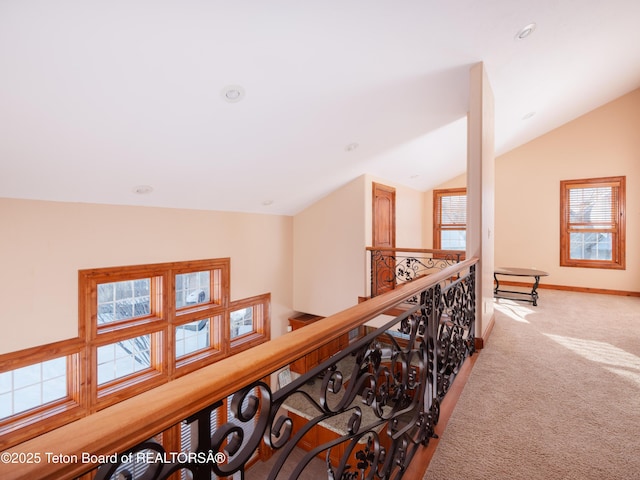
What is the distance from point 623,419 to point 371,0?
121 inches

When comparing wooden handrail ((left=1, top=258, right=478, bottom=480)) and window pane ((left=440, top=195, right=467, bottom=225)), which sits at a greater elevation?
window pane ((left=440, top=195, right=467, bottom=225))

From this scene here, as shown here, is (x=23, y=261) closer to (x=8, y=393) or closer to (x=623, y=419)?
(x=8, y=393)

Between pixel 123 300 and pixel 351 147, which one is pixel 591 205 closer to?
pixel 351 147

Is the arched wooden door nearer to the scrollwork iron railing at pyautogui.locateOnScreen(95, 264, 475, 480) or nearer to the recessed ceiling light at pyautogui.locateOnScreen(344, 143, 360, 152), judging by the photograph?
the recessed ceiling light at pyautogui.locateOnScreen(344, 143, 360, 152)

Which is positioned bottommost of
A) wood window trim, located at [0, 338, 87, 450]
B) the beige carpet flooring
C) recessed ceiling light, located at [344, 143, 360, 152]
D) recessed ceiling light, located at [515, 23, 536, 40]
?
wood window trim, located at [0, 338, 87, 450]

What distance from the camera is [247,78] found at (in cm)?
279

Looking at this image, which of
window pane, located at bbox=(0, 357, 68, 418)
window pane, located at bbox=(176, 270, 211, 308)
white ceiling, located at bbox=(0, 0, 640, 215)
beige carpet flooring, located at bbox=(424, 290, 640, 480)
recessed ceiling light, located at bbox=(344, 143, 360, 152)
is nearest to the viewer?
beige carpet flooring, located at bbox=(424, 290, 640, 480)

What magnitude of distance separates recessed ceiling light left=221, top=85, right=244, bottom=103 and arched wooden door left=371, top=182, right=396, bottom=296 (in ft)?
11.3

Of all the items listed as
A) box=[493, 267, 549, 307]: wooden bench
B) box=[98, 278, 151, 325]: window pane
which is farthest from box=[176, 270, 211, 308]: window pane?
box=[493, 267, 549, 307]: wooden bench

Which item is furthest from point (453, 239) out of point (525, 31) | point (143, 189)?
point (143, 189)

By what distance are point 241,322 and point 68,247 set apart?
3.06 metres

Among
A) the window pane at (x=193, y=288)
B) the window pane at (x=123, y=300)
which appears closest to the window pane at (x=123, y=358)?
the window pane at (x=123, y=300)

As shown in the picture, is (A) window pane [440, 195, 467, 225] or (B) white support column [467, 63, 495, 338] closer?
(B) white support column [467, 63, 495, 338]

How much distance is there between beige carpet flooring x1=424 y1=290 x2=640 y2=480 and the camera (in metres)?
1.56
